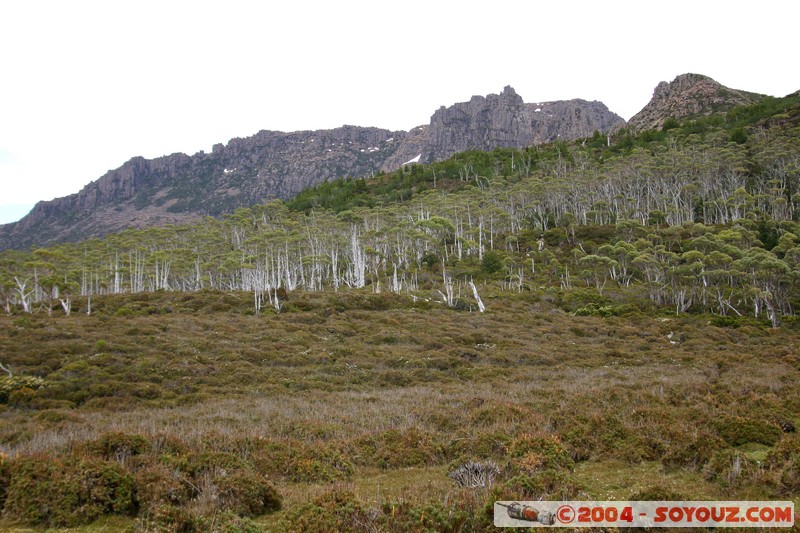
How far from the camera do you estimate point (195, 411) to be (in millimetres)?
14422

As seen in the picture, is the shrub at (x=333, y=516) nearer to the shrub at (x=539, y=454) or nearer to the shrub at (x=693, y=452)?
the shrub at (x=539, y=454)

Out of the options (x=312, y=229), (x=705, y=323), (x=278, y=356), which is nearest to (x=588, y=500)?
(x=278, y=356)

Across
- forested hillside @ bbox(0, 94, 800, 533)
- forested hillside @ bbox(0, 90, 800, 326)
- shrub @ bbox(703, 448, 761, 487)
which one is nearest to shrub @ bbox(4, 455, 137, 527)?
forested hillside @ bbox(0, 94, 800, 533)

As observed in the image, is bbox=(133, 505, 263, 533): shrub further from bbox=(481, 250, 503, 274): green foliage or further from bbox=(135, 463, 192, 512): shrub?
bbox=(481, 250, 503, 274): green foliage

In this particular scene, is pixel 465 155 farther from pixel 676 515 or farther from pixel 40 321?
pixel 676 515

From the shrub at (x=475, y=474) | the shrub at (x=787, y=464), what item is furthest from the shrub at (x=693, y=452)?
the shrub at (x=475, y=474)

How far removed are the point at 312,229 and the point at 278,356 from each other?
134 feet

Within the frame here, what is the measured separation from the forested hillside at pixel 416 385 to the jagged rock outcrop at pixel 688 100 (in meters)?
78.5

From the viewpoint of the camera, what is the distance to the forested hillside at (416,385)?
21.3 feet

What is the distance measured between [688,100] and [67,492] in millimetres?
168662

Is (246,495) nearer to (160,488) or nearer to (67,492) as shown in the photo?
(160,488)

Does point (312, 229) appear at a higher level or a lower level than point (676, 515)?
higher

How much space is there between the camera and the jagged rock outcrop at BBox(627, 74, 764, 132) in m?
129

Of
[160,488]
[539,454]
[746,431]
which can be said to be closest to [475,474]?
[539,454]
